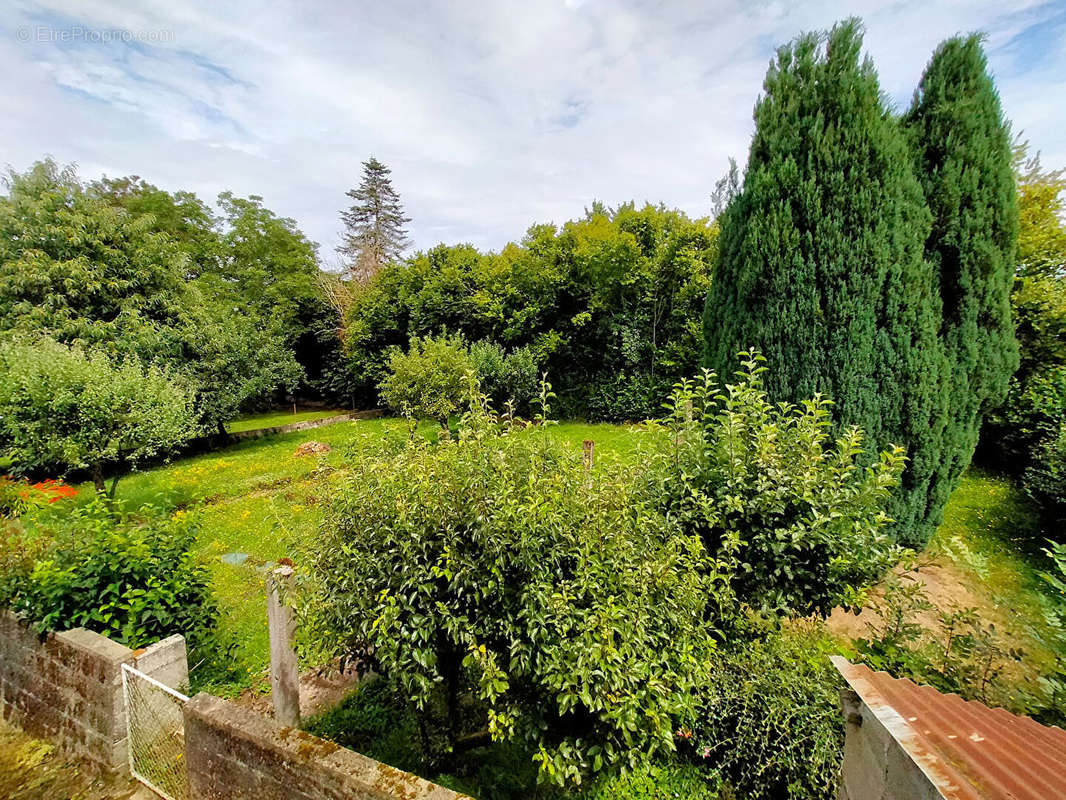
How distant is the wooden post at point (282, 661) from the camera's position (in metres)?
2.81

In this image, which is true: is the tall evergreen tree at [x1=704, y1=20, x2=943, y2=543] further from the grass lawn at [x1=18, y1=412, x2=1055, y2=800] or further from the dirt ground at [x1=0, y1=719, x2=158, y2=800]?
the dirt ground at [x1=0, y1=719, x2=158, y2=800]

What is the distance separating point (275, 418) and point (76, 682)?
69.0 feet

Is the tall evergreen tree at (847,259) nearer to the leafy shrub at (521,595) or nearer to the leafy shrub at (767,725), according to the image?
the leafy shrub at (767,725)

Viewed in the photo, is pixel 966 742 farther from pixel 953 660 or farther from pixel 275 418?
pixel 275 418

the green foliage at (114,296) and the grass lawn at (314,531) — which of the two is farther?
the green foliage at (114,296)

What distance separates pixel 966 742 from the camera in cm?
167

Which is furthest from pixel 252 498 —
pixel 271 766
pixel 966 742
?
pixel 966 742

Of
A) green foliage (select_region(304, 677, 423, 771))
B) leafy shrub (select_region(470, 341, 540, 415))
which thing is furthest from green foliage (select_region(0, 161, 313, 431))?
green foliage (select_region(304, 677, 423, 771))

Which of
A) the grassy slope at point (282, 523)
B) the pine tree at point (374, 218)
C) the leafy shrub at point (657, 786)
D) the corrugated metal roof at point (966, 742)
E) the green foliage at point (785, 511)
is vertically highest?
the pine tree at point (374, 218)

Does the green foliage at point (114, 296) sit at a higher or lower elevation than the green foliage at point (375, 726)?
higher

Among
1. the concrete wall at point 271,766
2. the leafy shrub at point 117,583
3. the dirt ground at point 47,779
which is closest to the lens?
the concrete wall at point 271,766

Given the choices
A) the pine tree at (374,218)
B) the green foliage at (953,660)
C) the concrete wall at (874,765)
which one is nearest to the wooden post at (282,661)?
the concrete wall at (874,765)

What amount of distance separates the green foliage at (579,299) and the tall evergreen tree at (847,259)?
26.0ft

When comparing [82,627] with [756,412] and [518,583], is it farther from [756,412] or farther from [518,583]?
[756,412]
